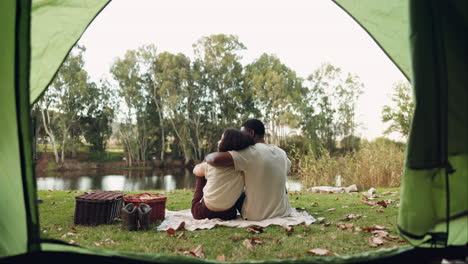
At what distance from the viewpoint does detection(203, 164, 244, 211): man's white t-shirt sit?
10.6ft

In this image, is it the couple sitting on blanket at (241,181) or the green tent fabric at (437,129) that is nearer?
the green tent fabric at (437,129)

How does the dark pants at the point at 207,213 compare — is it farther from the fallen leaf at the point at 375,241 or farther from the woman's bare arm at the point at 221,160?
the fallen leaf at the point at 375,241

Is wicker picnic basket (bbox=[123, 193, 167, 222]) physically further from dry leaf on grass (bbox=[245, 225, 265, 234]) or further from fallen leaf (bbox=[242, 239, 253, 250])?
fallen leaf (bbox=[242, 239, 253, 250])

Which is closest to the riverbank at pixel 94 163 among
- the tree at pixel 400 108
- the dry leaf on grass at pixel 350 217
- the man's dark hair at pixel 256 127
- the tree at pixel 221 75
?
the tree at pixel 221 75

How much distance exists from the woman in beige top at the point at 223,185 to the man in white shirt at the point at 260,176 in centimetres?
8

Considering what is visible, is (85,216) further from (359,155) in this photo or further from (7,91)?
(359,155)

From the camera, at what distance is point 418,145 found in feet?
5.34

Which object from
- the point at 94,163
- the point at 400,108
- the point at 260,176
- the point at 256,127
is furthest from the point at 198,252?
the point at 94,163

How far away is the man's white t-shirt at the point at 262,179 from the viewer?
3.25 metres

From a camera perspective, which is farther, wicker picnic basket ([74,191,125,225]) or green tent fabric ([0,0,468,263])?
wicker picnic basket ([74,191,125,225])

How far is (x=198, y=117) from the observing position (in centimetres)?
2484

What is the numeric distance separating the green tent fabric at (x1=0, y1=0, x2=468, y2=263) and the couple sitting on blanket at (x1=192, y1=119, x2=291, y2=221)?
1.61 meters

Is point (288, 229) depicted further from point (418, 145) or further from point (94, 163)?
point (94, 163)

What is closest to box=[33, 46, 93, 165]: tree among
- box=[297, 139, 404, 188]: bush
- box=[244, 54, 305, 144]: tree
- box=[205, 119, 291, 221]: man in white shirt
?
box=[244, 54, 305, 144]: tree
